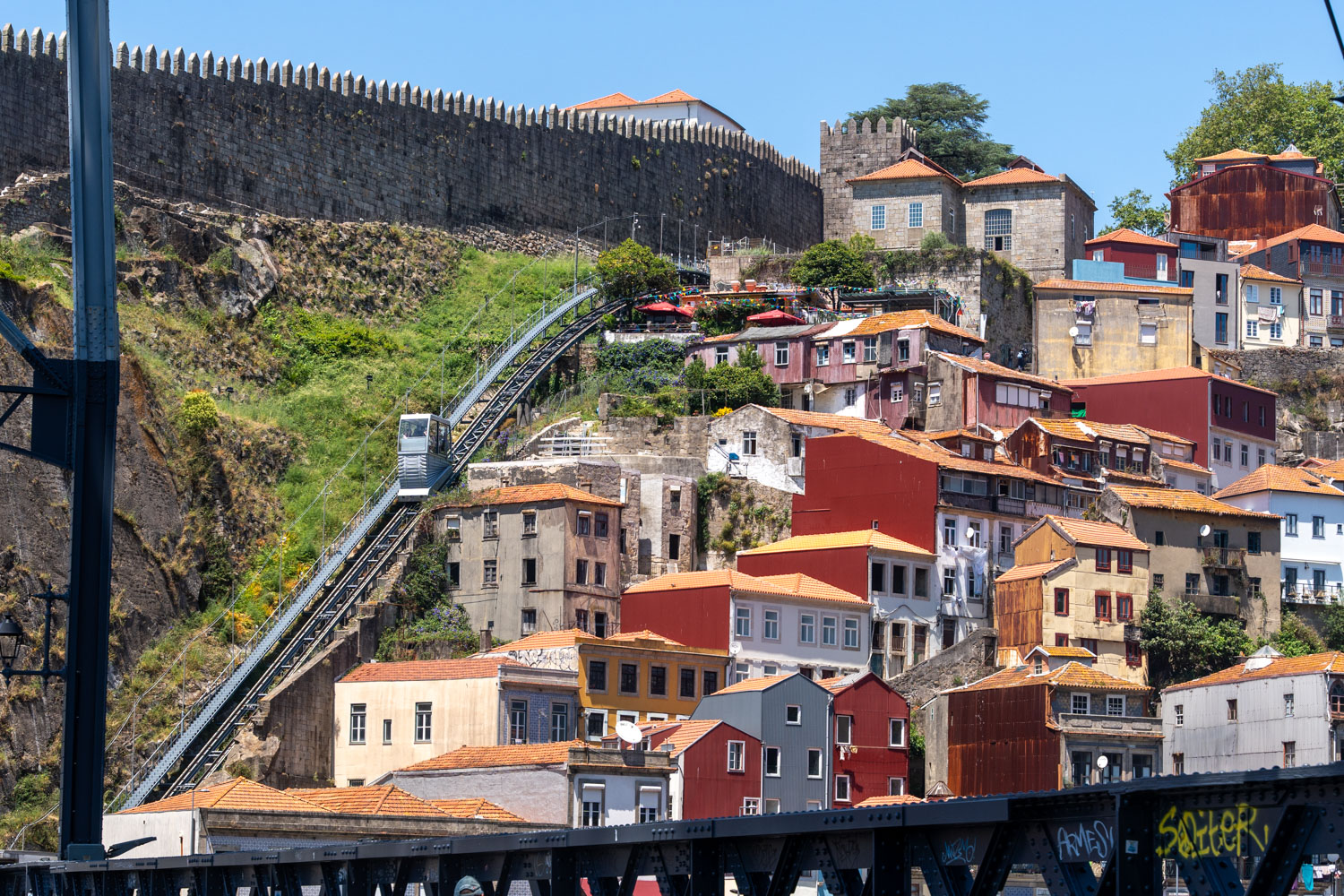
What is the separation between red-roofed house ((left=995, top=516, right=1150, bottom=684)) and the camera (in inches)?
2173

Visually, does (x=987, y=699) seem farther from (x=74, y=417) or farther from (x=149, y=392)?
(x=74, y=417)

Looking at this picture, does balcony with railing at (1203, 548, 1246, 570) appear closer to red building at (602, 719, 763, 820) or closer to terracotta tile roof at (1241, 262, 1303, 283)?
red building at (602, 719, 763, 820)

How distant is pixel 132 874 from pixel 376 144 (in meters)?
52.0

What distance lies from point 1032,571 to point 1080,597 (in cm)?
134

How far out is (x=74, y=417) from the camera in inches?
629

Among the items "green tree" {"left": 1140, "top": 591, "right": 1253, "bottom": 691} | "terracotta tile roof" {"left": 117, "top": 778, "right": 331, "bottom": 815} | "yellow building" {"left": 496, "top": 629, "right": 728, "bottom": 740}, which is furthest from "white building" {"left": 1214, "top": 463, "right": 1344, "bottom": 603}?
"terracotta tile roof" {"left": 117, "top": 778, "right": 331, "bottom": 815}

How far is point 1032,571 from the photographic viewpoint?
5603cm

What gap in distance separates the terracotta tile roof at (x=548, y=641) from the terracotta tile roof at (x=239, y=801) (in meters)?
10.7

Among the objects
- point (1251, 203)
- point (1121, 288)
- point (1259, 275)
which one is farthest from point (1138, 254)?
point (1251, 203)

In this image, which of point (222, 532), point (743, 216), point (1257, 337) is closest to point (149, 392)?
point (222, 532)

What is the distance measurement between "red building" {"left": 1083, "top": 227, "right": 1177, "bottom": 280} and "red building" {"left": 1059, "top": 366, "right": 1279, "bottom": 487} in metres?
7.63

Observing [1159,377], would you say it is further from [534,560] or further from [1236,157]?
[1236,157]

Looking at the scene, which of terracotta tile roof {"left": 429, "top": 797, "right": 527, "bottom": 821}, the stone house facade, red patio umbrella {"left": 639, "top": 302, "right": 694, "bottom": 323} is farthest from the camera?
red patio umbrella {"left": 639, "top": 302, "right": 694, "bottom": 323}

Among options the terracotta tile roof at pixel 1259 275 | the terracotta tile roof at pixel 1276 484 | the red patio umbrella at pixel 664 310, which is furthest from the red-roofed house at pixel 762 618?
the terracotta tile roof at pixel 1259 275
